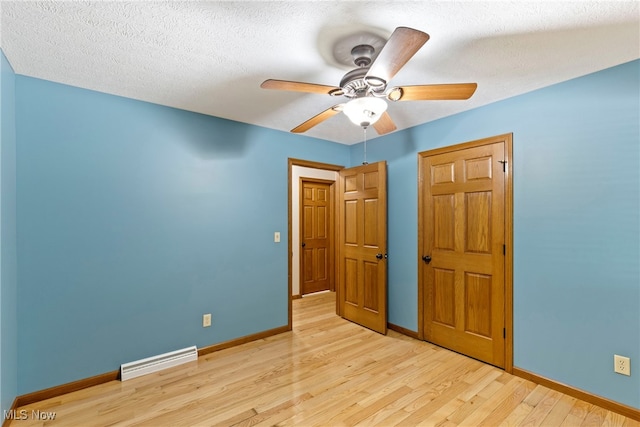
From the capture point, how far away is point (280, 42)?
1.76 metres

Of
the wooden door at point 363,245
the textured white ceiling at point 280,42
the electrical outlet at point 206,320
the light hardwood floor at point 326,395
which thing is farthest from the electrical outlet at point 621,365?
the electrical outlet at point 206,320

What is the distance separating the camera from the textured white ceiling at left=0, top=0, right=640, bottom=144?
149cm

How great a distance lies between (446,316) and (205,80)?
308 cm

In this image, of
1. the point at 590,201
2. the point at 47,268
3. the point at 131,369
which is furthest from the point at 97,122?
the point at 590,201

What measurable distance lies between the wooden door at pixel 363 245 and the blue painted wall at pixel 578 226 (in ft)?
4.18

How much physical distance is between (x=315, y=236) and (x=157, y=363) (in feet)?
10.6

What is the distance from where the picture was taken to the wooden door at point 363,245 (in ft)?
11.3

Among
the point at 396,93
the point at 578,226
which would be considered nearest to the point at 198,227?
the point at 396,93

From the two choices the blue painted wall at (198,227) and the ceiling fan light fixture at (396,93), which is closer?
the ceiling fan light fixture at (396,93)

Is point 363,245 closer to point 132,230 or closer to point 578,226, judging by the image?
point 578,226

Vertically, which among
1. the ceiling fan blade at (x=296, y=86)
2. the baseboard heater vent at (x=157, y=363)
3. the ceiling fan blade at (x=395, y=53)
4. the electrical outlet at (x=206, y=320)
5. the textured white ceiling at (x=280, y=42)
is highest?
the textured white ceiling at (x=280, y=42)

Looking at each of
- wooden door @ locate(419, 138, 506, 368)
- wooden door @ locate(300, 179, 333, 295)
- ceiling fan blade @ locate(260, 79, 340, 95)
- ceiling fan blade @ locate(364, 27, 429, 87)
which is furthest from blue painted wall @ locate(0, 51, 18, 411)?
wooden door @ locate(300, 179, 333, 295)

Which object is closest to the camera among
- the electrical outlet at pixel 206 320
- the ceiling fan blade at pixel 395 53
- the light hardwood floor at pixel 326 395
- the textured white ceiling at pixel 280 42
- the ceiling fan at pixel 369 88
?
the ceiling fan blade at pixel 395 53

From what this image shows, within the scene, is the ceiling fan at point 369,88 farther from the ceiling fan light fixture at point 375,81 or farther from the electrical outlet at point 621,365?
the electrical outlet at point 621,365
